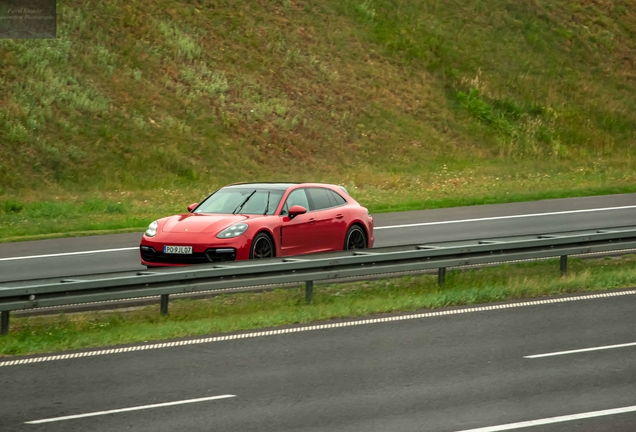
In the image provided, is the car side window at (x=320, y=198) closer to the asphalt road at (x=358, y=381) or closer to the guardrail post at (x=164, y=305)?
the guardrail post at (x=164, y=305)

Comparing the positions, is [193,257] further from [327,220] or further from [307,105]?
[307,105]

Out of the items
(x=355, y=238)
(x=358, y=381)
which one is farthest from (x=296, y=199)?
(x=358, y=381)

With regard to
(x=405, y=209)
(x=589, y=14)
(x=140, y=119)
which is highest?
(x=589, y=14)

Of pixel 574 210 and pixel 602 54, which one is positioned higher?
pixel 602 54

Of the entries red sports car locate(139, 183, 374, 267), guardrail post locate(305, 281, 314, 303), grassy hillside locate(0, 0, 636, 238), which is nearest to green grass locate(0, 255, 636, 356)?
guardrail post locate(305, 281, 314, 303)

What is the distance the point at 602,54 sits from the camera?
54219mm

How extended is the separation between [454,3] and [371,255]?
41.1 m

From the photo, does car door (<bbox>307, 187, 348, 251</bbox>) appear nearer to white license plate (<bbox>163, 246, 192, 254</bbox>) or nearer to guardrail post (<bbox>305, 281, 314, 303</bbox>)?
white license plate (<bbox>163, 246, 192, 254</bbox>)

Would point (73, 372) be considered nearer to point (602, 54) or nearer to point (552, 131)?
point (552, 131)

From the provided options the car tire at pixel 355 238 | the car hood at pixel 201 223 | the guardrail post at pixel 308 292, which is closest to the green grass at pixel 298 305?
the guardrail post at pixel 308 292

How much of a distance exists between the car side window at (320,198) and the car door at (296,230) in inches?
7.9

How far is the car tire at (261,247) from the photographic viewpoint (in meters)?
15.0

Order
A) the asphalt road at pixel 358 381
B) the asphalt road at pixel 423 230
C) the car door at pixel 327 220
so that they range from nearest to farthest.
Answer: the asphalt road at pixel 358 381 < the car door at pixel 327 220 < the asphalt road at pixel 423 230

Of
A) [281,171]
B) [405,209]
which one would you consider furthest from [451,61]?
[405,209]
